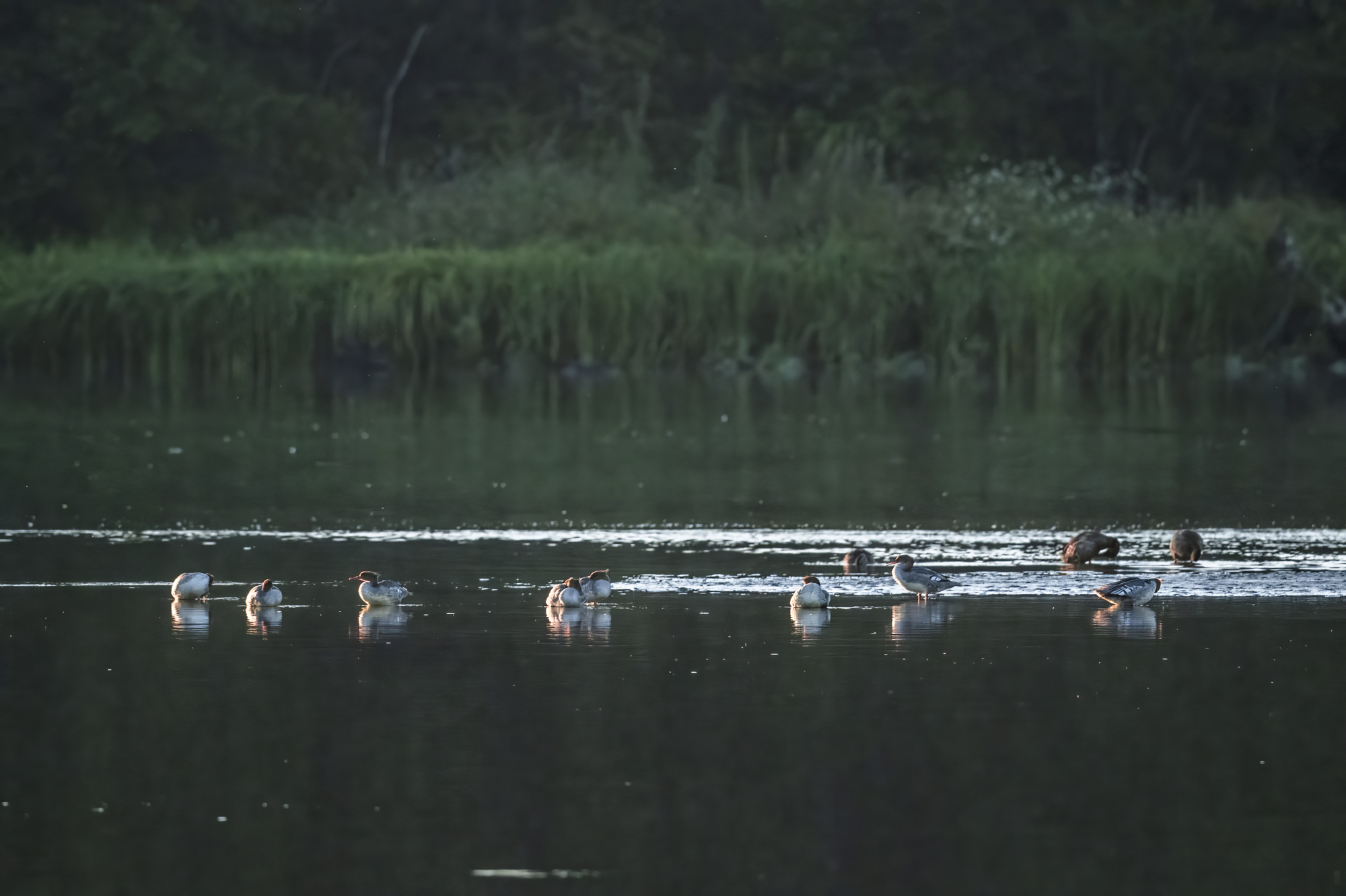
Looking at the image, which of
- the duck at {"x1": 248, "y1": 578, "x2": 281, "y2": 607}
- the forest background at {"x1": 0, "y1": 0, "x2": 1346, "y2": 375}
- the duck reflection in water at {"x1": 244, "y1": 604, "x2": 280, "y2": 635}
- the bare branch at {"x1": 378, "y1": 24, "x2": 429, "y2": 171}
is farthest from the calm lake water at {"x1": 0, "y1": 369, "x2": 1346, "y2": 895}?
the bare branch at {"x1": 378, "y1": 24, "x2": 429, "y2": 171}

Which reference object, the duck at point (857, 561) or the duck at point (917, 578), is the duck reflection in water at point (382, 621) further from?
the duck at point (857, 561)

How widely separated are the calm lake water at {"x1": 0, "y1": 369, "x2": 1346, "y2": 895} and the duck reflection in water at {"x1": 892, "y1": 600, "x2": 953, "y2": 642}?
7 centimetres

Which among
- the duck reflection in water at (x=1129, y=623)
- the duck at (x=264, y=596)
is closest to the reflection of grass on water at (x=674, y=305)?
the duck reflection in water at (x=1129, y=623)

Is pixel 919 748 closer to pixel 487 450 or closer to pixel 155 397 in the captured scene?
pixel 487 450

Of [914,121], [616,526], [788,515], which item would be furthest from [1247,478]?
[914,121]

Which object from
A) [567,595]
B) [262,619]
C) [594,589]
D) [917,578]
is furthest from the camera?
[917,578]

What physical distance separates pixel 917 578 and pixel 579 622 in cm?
177

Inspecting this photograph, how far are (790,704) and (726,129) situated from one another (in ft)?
133

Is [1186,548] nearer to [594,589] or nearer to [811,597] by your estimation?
[811,597]

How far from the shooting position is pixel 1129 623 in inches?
440

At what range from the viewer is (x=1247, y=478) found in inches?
727

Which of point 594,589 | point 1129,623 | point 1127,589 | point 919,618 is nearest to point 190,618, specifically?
point 594,589

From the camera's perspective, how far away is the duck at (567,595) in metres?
11.5

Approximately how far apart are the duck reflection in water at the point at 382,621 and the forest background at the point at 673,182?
2277 cm
